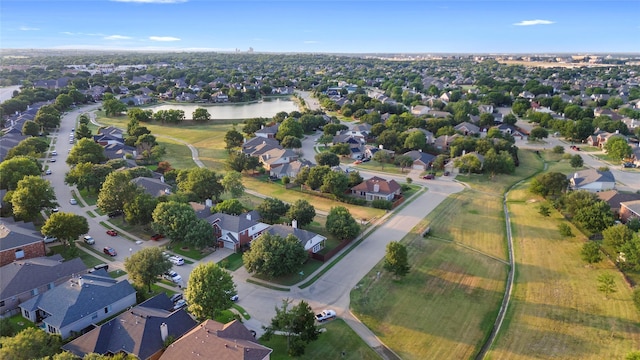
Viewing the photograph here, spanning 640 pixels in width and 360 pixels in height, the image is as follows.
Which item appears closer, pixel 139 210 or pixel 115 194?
pixel 139 210

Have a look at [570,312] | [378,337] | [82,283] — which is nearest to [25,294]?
[82,283]

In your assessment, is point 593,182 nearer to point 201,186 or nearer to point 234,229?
point 234,229

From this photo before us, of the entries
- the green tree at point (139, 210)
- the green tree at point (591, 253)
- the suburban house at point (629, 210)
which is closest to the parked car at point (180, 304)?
the green tree at point (139, 210)

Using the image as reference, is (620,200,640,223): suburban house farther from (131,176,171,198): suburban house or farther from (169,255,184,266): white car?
(131,176,171,198): suburban house

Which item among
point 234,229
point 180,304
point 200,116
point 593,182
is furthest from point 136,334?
point 200,116

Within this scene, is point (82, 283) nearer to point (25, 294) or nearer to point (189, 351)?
point (25, 294)

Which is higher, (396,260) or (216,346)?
(216,346)
